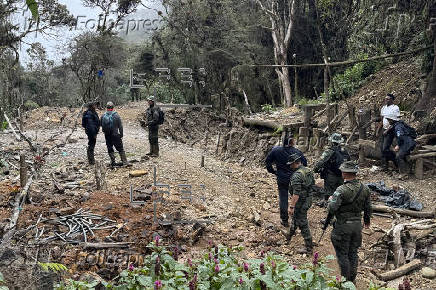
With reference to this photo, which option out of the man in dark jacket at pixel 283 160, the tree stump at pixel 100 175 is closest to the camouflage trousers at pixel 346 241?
the man in dark jacket at pixel 283 160

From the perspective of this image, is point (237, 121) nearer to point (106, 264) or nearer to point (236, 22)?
point (236, 22)

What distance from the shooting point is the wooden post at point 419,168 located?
9.57 meters

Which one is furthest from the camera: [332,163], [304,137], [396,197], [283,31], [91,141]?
[283,31]

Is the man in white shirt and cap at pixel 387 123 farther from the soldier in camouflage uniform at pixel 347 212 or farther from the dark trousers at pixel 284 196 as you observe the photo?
the soldier in camouflage uniform at pixel 347 212

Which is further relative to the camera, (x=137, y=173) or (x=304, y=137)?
(x=304, y=137)

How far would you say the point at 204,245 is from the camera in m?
6.89

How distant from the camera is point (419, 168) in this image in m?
9.62

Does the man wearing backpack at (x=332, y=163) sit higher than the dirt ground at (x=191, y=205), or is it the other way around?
the man wearing backpack at (x=332, y=163)

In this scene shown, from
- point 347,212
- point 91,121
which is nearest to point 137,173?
point 91,121

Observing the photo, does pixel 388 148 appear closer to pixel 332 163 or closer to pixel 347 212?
pixel 332 163

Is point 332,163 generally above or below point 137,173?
above

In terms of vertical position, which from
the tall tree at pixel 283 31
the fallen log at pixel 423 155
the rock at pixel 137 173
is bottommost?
the rock at pixel 137 173

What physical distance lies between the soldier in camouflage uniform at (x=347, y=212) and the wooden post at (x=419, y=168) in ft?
16.0

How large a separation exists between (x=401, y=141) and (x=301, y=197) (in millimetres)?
4290
